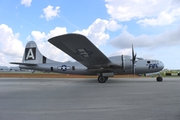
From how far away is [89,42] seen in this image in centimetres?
1357

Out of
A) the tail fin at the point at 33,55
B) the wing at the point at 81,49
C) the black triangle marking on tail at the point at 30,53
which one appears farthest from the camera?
the black triangle marking on tail at the point at 30,53

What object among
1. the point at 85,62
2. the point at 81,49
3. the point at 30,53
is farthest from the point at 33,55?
the point at 81,49

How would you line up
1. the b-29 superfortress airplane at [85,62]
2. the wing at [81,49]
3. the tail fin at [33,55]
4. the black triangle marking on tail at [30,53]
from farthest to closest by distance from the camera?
1. the black triangle marking on tail at [30,53]
2. the tail fin at [33,55]
3. the b-29 superfortress airplane at [85,62]
4. the wing at [81,49]

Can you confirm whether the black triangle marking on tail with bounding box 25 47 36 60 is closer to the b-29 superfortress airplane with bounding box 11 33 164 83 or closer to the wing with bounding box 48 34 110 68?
the b-29 superfortress airplane with bounding box 11 33 164 83

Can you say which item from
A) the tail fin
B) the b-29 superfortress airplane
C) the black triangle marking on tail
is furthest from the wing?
the black triangle marking on tail

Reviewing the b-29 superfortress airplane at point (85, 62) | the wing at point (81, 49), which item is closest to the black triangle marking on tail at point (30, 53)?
the b-29 superfortress airplane at point (85, 62)

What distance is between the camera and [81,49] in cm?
1493

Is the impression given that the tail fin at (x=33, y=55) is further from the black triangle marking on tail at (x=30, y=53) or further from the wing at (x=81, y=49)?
the wing at (x=81, y=49)

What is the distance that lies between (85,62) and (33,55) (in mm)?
8016

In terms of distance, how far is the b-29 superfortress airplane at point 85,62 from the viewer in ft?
45.2

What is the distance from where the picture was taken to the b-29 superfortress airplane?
45.2 ft

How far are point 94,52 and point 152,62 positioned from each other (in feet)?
23.7

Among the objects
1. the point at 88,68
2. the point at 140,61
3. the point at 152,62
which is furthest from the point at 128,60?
the point at 88,68

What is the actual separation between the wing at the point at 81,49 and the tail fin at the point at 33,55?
6216 millimetres
